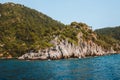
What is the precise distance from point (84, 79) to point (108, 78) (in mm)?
6608

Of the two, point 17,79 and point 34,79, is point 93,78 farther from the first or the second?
point 17,79

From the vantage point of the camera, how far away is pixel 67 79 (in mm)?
69500

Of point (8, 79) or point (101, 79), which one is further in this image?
point (8, 79)

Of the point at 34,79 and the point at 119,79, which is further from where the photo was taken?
the point at 34,79

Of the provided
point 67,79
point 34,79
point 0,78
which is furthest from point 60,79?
point 0,78

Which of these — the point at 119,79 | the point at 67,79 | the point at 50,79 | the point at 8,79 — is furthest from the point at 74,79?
the point at 8,79

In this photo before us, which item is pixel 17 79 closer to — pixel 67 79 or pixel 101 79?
pixel 67 79

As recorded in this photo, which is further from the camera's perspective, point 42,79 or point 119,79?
point 42,79

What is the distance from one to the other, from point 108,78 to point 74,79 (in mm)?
8823

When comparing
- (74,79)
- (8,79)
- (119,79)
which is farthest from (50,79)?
(119,79)

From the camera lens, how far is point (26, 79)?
7000 centimetres

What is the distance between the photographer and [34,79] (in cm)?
7031

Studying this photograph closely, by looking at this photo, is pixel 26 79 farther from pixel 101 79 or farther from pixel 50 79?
pixel 101 79

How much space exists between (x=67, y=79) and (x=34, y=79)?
8.75 meters
